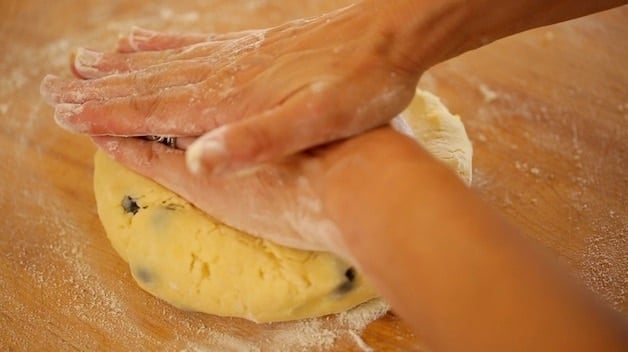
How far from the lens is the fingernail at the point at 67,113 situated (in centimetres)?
127

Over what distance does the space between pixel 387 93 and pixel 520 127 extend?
2.29 feet

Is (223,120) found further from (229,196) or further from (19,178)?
(19,178)

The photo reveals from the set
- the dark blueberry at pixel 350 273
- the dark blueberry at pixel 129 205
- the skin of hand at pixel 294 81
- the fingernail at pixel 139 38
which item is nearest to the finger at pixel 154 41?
the fingernail at pixel 139 38

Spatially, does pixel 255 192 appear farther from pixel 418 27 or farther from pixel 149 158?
pixel 418 27

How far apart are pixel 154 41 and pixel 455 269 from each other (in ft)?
3.18

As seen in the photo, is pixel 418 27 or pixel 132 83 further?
pixel 132 83

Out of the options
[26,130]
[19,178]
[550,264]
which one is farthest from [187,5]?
[550,264]

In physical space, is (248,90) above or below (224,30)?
above

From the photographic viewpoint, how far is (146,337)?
1259mm

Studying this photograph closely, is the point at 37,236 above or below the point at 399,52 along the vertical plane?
below

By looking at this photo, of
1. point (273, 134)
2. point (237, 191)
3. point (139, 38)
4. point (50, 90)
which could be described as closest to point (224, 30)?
point (139, 38)

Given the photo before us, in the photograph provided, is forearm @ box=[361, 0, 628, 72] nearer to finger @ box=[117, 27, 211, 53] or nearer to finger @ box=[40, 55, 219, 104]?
finger @ box=[40, 55, 219, 104]

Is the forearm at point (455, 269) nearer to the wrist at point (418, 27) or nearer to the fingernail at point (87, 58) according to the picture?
the wrist at point (418, 27)

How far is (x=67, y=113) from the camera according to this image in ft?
4.19
